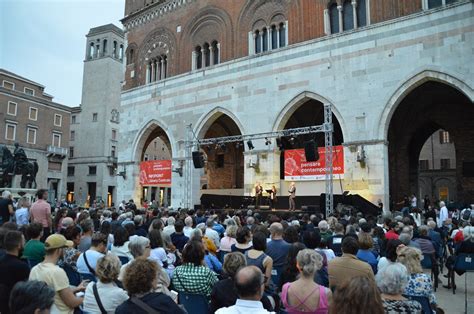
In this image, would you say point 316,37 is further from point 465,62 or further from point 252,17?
point 465,62

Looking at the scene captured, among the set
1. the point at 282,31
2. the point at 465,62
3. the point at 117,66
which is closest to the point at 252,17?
the point at 282,31

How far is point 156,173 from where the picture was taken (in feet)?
76.6

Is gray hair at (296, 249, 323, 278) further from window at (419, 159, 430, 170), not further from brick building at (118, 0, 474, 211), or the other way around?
window at (419, 159, 430, 170)

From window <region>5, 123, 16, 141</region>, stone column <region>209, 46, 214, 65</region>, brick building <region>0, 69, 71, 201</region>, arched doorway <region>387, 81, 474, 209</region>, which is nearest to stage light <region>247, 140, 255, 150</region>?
stone column <region>209, 46, 214, 65</region>

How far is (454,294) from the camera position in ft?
23.8

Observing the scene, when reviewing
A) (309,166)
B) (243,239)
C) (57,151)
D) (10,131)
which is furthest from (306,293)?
(57,151)

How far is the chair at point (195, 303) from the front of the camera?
348 centimetres

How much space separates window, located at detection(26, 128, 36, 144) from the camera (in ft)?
116

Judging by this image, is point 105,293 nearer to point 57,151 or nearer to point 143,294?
point 143,294

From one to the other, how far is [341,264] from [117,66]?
4532cm

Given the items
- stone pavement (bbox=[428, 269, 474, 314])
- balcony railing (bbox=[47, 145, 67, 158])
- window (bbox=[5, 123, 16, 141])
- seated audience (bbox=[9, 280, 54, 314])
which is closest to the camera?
seated audience (bbox=[9, 280, 54, 314])

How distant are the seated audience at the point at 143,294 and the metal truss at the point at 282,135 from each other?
1228 centimetres

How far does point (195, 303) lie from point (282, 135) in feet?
47.8

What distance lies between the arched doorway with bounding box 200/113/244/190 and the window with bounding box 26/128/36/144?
19120 mm
